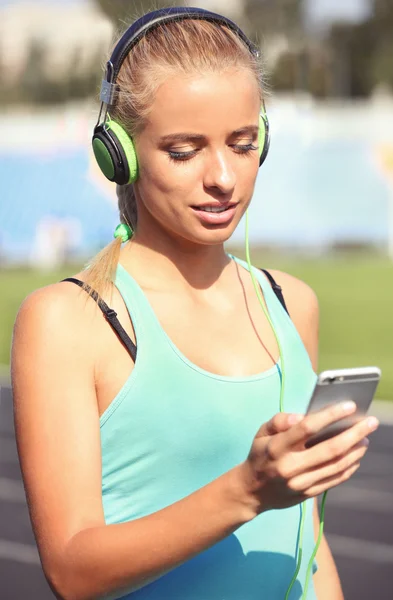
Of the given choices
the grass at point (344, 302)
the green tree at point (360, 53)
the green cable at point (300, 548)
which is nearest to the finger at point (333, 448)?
the green cable at point (300, 548)

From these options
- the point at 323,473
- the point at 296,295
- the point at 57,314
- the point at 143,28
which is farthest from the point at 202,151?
the point at 323,473

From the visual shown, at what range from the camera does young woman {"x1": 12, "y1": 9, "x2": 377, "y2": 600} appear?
182 centimetres

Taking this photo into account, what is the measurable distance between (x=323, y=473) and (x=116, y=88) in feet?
3.18

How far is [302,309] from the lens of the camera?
2436 millimetres

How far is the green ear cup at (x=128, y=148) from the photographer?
2164 mm

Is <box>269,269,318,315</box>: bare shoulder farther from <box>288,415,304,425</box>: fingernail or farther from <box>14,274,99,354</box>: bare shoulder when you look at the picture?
<box>288,415,304,425</box>: fingernail

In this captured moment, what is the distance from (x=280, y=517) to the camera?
6.90 feet

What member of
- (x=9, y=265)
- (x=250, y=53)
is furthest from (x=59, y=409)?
(x=9, y=265)

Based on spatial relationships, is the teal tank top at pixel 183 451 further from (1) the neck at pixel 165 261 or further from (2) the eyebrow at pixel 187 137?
(2) the eyebrow at pixel 187 137

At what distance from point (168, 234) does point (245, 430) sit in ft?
1.43

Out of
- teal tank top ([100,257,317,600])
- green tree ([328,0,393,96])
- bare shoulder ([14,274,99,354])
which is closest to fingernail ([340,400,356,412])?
teal tank top ([100,257,317,600])

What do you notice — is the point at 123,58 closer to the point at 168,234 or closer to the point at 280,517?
the point at 168,234

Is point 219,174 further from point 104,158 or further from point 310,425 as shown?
point 310,425

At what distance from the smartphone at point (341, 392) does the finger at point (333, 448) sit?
13mm
